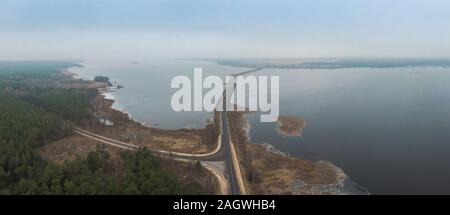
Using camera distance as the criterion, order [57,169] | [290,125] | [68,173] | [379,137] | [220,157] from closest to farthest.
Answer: [57,169], [68,173], [220,157], [379,137], [290,125]

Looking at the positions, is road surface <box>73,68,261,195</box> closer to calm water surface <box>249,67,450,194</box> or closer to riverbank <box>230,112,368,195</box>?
riverbank <box>230,112,368,195</box>

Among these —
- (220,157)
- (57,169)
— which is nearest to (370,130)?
(220,157)

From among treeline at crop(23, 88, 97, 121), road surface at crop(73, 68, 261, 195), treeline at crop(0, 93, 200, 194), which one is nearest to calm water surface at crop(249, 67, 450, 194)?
road surface at crop(73, 68, 261, 195)

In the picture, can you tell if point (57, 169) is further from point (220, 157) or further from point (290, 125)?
point (290, 125)

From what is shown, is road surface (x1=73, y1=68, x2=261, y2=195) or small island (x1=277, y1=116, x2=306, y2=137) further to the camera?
small island (x1=277, y1=116, x2=306, y2=137)

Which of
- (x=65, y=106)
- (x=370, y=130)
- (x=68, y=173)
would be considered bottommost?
(x=68, y=173)

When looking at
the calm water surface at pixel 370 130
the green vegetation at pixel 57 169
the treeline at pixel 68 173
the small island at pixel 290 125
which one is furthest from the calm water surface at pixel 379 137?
the green vegetation at pixel 57 169

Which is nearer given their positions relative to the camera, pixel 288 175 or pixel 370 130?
pixel 288 175
